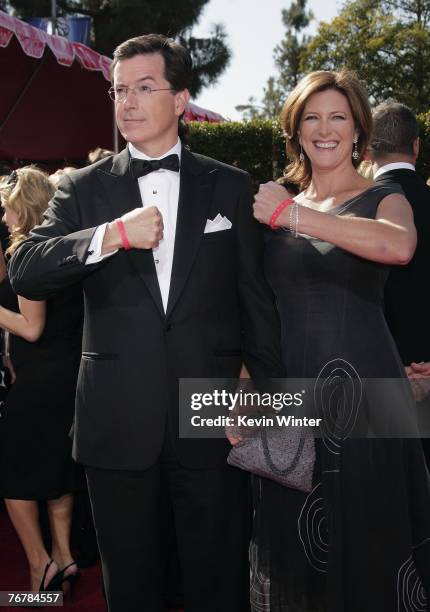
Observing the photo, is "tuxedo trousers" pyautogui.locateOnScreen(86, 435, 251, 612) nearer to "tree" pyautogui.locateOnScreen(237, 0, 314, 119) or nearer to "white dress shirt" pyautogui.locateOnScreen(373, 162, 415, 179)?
"white dress shirt" pyautogui.locateOnScreen(373, 162, 415, 179)

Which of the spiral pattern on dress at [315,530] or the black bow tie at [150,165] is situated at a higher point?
the black bow tie at [150,165]

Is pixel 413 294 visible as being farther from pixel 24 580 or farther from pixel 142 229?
pixel 24 580

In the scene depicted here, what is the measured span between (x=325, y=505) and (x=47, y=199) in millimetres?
1952

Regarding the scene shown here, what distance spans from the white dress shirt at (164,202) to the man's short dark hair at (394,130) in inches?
50.8

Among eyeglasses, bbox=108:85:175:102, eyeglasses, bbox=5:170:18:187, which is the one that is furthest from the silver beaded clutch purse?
eyeglasses, bbox=5:170:18:187

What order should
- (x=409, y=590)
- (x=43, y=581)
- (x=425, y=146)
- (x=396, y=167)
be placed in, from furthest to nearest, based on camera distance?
(x=425, y=146)
(x=43, y=581)
(x=396, y=167)
(x=409, y=590)

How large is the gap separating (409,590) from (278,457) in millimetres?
680

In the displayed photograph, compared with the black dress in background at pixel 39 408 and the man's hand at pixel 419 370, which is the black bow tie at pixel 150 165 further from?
the man's hand at pixel 419 370

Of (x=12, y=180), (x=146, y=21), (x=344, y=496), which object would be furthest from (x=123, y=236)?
(x=146, y=21)

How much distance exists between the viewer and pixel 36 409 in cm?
334

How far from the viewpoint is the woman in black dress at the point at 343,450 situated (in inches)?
91.2

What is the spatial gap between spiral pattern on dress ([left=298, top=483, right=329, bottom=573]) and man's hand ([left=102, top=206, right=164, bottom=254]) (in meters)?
1.03

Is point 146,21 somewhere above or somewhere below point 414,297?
above

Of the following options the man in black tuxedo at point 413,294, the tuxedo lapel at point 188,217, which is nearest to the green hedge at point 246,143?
the man in black tuxedo at point 413,294
